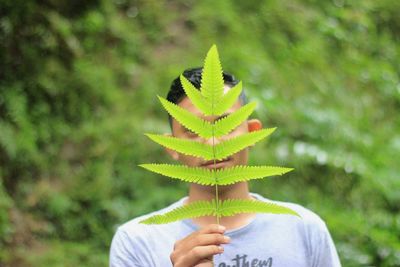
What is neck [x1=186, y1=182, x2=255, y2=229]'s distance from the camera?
2.35 m

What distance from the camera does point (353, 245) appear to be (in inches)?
213

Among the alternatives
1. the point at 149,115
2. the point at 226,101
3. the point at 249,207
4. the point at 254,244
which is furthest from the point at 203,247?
the point at 149,115

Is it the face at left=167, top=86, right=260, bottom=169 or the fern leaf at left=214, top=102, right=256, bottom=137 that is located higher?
the fern leaf at left=214, top=102, right=256, bottom=137

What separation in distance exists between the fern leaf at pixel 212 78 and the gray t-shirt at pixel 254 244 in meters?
0.70

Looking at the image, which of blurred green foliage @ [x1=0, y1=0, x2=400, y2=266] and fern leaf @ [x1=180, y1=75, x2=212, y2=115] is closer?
fern leaf @ [x1=180, y1=75, x2=212, y2=115]

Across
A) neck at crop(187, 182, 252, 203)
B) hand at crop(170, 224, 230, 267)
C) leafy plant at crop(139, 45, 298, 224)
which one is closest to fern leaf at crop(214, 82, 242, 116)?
leafy plant at crop(139, 45, 298, 224)

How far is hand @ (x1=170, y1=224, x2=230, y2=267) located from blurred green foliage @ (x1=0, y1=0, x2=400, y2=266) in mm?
3569

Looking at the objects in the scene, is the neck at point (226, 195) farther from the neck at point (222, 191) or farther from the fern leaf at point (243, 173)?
the fern leaf at point (243, 173)

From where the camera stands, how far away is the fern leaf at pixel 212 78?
1680 mm

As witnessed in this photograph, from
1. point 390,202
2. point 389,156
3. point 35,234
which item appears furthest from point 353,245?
point 35,234

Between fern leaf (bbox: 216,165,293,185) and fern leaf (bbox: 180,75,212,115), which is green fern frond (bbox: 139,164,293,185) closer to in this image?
fern leaf (bbox: 216,165,293,185)

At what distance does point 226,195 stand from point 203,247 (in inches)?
23.2

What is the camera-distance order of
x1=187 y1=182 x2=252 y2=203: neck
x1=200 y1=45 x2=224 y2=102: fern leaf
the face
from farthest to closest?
x1=187 y1=182 x2=252 y2=203: neck, the face, x1=200 y1=45 x2=224 y2=102: fern leaf

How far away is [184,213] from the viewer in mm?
1726
